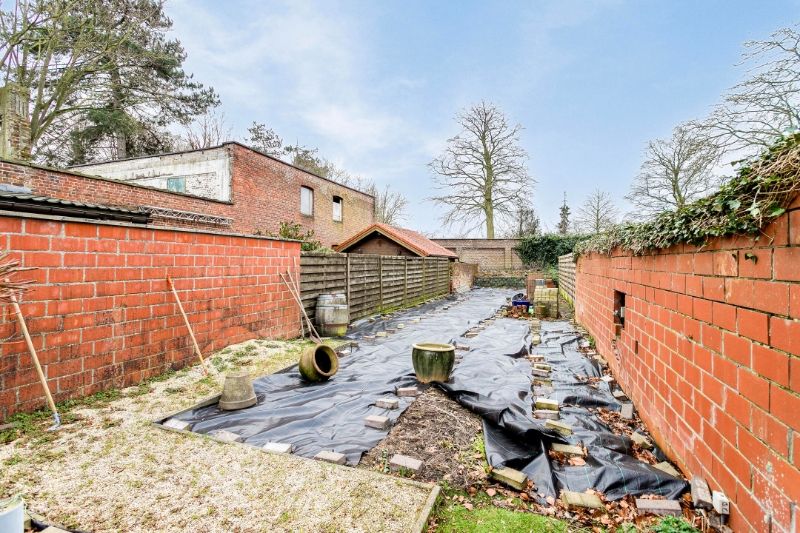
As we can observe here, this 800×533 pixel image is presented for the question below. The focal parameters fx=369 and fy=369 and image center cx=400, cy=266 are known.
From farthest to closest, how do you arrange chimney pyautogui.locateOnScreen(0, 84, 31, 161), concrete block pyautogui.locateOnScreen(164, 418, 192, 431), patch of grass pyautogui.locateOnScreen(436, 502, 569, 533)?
chimney pyautogui.locateOnScreen(0, 84, 31, 161)
concrete block pyautogui.locateOnScreen(164, 418, 192, 431)
patch of grass pyautogui.locateOnScreen(436, 502, 569, 533)

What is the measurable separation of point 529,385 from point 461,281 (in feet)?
53.0

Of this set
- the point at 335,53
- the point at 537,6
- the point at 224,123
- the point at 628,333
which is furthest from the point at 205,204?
the point at 224,123

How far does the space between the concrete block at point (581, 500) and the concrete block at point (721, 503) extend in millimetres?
580

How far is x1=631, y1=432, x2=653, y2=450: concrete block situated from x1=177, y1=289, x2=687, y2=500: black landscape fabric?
0.36 ft

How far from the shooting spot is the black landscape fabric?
8.81 ft

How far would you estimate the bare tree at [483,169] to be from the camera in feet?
82.3

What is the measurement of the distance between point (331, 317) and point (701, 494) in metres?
6.68

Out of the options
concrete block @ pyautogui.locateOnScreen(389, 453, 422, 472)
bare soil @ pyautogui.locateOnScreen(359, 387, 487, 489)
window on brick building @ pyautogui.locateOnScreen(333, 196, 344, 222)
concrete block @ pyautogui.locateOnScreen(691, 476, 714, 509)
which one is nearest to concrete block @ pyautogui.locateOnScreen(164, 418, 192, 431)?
bare soil @ pyautogui.locateOnScreen(359, 387, 487, 489)

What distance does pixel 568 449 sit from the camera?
3021 millimetres

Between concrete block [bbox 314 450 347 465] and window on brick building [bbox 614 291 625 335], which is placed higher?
window on brick building [bbox 614 291 625 335]

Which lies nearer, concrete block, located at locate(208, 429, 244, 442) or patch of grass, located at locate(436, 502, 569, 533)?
patch of grass, located at locate(436, 502, 569, 533)

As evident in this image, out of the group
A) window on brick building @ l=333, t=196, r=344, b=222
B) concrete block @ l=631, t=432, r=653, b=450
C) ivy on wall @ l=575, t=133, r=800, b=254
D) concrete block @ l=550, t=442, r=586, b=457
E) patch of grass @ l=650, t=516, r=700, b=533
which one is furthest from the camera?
window on brick building @ l=333, t=196, r=344, b=222

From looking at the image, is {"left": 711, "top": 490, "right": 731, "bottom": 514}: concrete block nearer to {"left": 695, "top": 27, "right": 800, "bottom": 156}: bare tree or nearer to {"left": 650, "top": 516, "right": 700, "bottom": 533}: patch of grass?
{"left": 650, "top": 516, "right": 700, "bottom": 533}: patch of grass

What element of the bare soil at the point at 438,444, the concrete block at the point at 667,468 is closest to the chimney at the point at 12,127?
the bare soil at the point at 438,444
